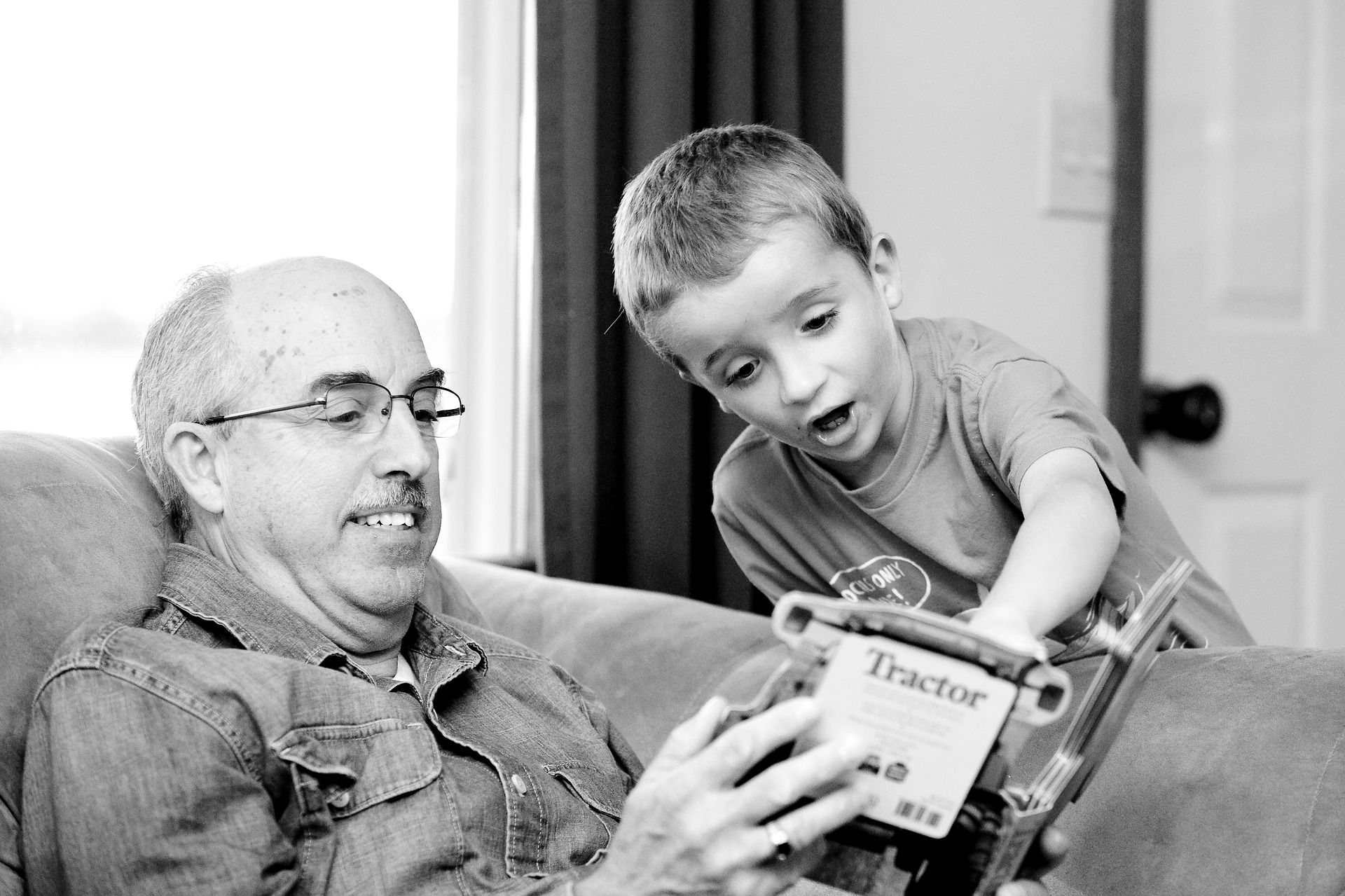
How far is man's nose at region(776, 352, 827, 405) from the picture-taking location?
1345 millimetres

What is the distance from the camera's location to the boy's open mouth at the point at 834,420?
4.68ft

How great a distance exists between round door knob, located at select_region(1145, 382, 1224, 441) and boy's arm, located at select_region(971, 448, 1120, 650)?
4.72 ft

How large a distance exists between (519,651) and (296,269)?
1.57ft

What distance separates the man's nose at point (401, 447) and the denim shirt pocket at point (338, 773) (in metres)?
0.26

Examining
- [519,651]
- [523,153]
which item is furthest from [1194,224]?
[519,651]

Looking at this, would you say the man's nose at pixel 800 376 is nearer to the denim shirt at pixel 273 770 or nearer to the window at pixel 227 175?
the denim shirt at pixel 273 770

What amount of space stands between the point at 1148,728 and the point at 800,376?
479 mm

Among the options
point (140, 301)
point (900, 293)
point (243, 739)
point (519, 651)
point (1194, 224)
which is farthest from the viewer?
point (1194, 224)

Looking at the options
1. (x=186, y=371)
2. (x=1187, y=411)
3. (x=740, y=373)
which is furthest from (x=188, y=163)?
(x=1187, y=411)

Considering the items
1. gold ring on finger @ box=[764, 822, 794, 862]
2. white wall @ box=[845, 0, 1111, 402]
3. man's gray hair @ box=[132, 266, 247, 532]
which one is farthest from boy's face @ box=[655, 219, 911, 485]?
white wall @ box=[845, 0, 1111, 402]

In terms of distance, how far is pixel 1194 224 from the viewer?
8.84 feet

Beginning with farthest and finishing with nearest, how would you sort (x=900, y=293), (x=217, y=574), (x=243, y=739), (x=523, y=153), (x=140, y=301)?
(x=523, y=153) < (x=140, y=301) < (x=900, y=293) < (x=217, y=574) < (x=243, y=739)

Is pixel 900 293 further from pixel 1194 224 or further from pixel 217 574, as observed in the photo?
pixel 1194 224

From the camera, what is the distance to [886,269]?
1.55 meters
